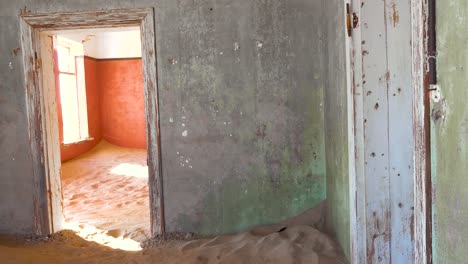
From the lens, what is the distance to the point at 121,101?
390 inches

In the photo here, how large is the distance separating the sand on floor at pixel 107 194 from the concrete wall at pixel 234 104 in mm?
890

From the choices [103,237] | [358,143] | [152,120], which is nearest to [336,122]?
[358,143]

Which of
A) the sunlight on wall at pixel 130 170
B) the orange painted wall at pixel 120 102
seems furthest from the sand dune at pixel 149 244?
the orange painted wall at pixel 120 102

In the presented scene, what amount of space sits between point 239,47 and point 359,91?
4.41 feet

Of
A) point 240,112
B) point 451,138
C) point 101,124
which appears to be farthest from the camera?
point 101,124

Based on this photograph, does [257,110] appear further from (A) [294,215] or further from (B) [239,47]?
(A) [294,215]

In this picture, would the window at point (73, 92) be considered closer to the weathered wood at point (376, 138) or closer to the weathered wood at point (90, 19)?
the weathered wood at point (90, 19)

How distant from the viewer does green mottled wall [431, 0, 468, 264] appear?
3.40ft

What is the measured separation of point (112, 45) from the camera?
970 centimetres

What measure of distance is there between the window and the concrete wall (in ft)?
18.2

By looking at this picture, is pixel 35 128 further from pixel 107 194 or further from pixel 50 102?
pixel 107 194

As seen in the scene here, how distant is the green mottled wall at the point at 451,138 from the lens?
104 centimetres

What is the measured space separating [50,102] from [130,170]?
12.8 feet

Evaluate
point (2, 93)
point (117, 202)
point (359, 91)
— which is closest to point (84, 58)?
point (117, 202)
